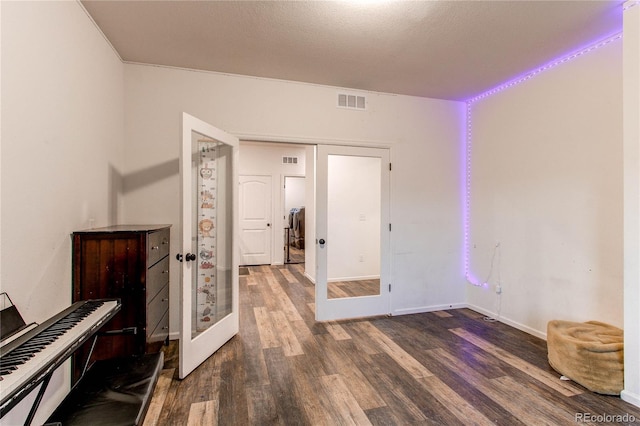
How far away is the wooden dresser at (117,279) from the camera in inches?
80.8

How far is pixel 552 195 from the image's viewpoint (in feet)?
9.93

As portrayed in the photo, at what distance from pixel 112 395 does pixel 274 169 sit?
5.75m

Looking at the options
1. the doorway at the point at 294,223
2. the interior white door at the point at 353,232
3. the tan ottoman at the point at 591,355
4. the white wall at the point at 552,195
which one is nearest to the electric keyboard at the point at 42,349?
the interior white door at the point at 353,232

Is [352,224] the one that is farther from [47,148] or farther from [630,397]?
[47,148]

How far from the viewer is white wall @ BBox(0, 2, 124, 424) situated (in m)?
1.48

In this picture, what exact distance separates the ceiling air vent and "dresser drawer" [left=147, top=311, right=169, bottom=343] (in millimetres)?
2893

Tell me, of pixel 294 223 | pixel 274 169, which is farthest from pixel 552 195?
pixel 294 223

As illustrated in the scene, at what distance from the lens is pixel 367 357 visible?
2744 millimetres

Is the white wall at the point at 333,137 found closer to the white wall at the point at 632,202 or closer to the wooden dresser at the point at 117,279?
the wooden dresser at the point at 117,279

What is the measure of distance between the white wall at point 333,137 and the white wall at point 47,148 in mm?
514

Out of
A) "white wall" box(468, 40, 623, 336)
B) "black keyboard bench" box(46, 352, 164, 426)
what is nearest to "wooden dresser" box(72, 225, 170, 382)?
"black keyboard bench" box(46, 352, 164, 426)

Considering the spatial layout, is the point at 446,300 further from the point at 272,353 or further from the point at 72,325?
the point at 72,325

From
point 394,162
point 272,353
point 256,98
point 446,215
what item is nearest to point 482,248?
point 446,215

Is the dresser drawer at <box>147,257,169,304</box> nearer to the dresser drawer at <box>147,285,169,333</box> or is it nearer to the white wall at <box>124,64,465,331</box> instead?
the dresser drawer at <box>147,285,169,333</box>
